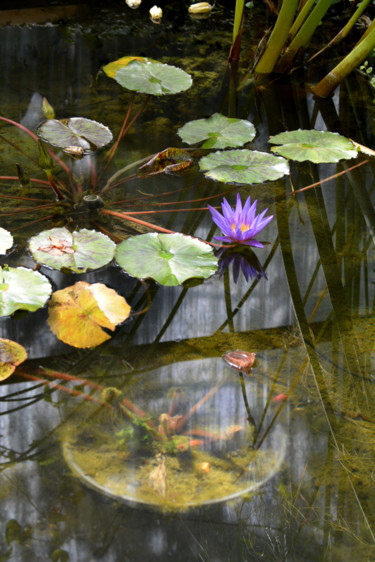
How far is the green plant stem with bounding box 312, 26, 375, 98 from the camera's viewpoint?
2.55 meters

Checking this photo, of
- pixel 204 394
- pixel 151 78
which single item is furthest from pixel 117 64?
pixel 204 394

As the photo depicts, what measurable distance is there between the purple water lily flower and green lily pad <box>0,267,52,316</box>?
20.9 inches

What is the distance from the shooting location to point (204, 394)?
1332 millimetres

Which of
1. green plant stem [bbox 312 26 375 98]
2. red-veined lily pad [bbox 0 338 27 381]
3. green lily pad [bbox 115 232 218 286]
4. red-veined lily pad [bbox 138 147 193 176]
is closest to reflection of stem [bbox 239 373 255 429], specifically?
green lily pad [bbox 115 232 218 286]

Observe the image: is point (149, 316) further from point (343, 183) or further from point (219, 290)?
point (343, 183)

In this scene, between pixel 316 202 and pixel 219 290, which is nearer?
pixel 219 290

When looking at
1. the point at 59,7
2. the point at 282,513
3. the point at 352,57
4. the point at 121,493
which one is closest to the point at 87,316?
the point at 121,493

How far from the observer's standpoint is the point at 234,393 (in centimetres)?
135

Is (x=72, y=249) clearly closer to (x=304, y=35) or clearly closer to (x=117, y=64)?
(x=117, y=64)

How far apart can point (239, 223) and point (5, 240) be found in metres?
0.67

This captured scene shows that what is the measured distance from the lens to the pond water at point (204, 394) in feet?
3.51

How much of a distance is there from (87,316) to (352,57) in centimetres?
186

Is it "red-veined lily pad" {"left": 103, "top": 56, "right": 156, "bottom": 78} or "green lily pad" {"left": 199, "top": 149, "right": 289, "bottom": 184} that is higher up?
"red-veined lily pad" {"left": 103, "top": 56, "right": 156, "bottom": 78}

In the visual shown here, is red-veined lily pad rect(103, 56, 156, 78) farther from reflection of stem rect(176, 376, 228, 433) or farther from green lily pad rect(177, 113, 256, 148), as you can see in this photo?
reflection of stem rect(176, 376, 228, 433)
